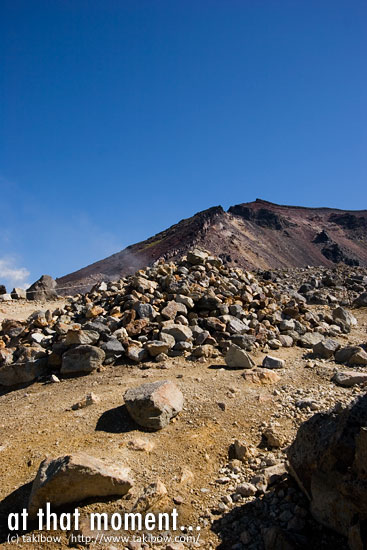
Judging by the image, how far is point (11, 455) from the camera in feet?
13.4

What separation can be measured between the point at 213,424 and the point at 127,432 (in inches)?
42.5

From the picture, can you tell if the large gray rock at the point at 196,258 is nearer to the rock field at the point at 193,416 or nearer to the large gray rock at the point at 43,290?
the rock field at the point at 193,416

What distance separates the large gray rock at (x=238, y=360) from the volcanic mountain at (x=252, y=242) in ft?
77.3

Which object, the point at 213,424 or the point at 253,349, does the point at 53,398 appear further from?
the point at 253,349

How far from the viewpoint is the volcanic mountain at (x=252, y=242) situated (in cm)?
3975

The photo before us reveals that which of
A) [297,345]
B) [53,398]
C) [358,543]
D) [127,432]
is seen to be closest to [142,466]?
[127,432]

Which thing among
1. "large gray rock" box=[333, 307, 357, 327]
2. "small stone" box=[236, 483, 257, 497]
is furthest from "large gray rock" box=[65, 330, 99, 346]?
"large gray rock" box=[333, 307, 357, 327]

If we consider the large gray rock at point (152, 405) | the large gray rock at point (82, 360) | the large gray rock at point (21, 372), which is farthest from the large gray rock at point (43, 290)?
the large gray rock at point (152, 405)

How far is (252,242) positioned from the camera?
4825 centimetres

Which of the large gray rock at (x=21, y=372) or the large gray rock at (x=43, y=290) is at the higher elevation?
the large gray rock at (x=43, y=290)

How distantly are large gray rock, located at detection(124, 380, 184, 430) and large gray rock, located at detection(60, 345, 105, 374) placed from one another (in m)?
2.07

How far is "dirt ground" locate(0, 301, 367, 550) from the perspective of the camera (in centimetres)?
344

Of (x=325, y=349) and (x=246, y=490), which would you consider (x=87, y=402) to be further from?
(x=325, y=349)

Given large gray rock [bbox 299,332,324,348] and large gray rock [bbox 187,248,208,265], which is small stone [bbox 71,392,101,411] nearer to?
large gray rock [bbox 299,332,324,348]
